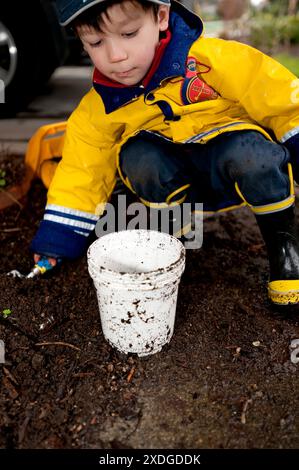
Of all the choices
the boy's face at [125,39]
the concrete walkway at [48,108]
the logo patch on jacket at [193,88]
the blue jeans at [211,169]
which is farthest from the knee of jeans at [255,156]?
the concrete walkway at [48,108]

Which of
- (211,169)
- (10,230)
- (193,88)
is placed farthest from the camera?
(10,230)

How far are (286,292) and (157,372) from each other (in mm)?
519

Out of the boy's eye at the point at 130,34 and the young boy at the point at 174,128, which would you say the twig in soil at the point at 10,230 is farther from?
the boy's eye at the point at 130,34

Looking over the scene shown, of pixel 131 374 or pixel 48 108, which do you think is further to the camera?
pixel 48 108

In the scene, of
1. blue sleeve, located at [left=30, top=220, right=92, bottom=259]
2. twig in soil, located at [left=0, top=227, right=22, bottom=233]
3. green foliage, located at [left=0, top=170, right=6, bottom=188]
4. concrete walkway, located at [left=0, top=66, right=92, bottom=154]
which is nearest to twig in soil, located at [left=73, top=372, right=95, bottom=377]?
blue sleeve, located at [left=30, top=220, right=92, bottom=259]

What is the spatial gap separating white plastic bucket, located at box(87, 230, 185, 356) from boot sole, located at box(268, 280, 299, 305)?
389 mm

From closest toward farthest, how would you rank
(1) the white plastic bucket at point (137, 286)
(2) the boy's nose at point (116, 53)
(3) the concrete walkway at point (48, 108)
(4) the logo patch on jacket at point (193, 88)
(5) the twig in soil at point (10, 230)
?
(1) the white plastic bucket at point (137, 286)
(2) the boy's nose at point (116, 53)
(4) the logo patch on jacket at point (193, 88)
(5) the twig in soil at point (10, 230)
(3) the concrete walkway at point (48, 108)

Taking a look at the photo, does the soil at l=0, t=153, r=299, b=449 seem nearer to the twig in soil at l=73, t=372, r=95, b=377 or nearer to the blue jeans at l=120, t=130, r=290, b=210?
the twig in soil at l=73, t=372, r=95, b=377

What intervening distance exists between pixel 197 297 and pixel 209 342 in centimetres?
25

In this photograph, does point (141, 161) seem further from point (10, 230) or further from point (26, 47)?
point (26, 47)

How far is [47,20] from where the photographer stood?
11.9ft

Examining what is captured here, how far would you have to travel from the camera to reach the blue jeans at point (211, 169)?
178cm

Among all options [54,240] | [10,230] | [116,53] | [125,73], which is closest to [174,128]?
[125,73]

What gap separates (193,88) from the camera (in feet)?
6.08
